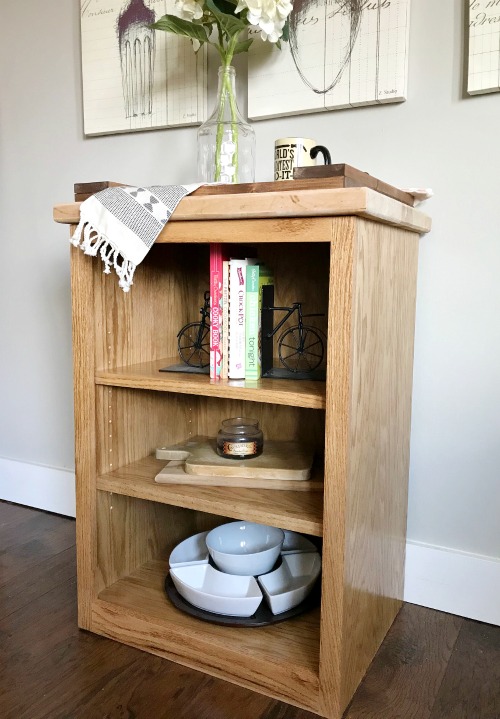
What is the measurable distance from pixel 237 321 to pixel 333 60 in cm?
60

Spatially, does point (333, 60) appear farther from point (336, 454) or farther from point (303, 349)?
point (336, 454)

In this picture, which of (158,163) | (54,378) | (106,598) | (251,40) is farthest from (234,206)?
(54,378)

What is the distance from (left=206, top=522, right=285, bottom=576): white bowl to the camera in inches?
48.6

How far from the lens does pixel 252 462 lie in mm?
1242

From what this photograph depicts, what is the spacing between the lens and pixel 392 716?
103 cm

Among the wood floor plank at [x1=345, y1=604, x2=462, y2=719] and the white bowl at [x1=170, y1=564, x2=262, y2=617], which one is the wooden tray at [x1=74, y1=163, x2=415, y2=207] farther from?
the wood floor plank at [x1=345, y1=604, x2=462, y2=719]

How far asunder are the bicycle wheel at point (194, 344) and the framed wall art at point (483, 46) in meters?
0.71

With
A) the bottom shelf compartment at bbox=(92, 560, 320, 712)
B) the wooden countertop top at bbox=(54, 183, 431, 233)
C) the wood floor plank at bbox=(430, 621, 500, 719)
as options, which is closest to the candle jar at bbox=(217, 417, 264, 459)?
the bottom shelf compartment at bbox=(92, 560, 320, 712)

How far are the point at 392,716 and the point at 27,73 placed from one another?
178 cm

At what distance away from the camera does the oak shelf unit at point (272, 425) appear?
976 millimetres

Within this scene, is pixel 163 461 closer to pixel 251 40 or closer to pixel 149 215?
pixel 149 215

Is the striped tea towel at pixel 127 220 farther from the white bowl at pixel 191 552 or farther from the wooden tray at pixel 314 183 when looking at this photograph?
the white bowl at pixel 191 552

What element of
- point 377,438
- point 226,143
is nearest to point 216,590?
point 377,438

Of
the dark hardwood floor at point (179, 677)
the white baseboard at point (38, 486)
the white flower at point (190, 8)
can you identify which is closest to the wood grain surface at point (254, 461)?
the dark hardwood floor at point (179, 677)
